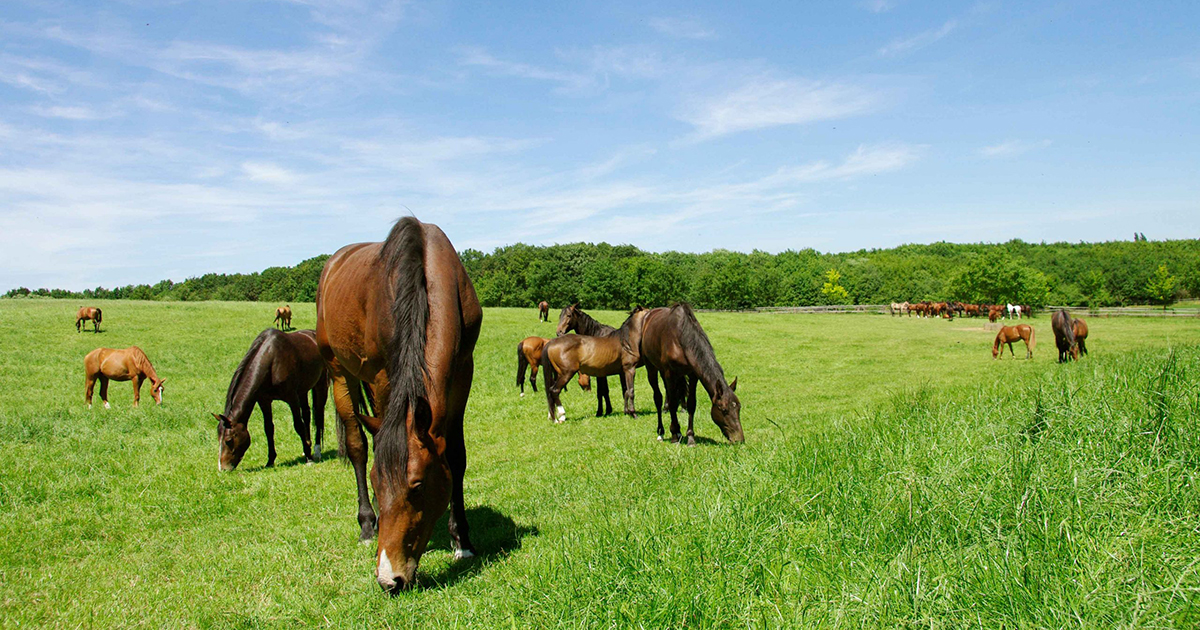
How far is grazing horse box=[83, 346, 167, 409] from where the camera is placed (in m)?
14.9

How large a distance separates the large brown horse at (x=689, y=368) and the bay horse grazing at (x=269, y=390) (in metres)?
5.27


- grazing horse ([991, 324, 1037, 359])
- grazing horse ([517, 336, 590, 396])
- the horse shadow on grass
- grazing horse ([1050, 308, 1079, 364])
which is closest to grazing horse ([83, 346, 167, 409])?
grazing horse ([517, 336, 590, 396])

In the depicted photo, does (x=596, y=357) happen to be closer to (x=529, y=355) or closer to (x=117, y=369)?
(x=529, y=355)

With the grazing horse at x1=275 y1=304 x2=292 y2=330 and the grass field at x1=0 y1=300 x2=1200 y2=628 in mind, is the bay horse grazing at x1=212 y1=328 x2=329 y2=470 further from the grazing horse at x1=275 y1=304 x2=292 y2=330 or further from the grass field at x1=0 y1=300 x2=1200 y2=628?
the grazing horse at x1=275 y1=304 x2=292 y2=330

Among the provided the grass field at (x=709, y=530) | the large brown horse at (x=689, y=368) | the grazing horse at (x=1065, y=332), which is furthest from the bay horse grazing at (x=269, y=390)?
the grazing horse at (x=1065, y=332)

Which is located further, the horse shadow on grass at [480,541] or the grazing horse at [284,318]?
the grazing horse at [284,318]

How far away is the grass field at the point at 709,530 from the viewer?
2.52m

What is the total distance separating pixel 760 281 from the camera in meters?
90.2

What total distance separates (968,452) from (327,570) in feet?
15.0

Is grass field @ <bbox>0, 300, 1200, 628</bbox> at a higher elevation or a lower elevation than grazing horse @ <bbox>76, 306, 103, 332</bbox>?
lower

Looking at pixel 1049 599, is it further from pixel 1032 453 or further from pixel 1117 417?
pixel 1117 417

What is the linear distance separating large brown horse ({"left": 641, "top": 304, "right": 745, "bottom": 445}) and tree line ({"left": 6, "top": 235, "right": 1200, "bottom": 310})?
177 feet

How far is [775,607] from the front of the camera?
250cm

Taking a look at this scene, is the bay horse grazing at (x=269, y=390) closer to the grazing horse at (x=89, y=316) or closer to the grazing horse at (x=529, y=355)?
the grazing horse at (x=529, y=355)
